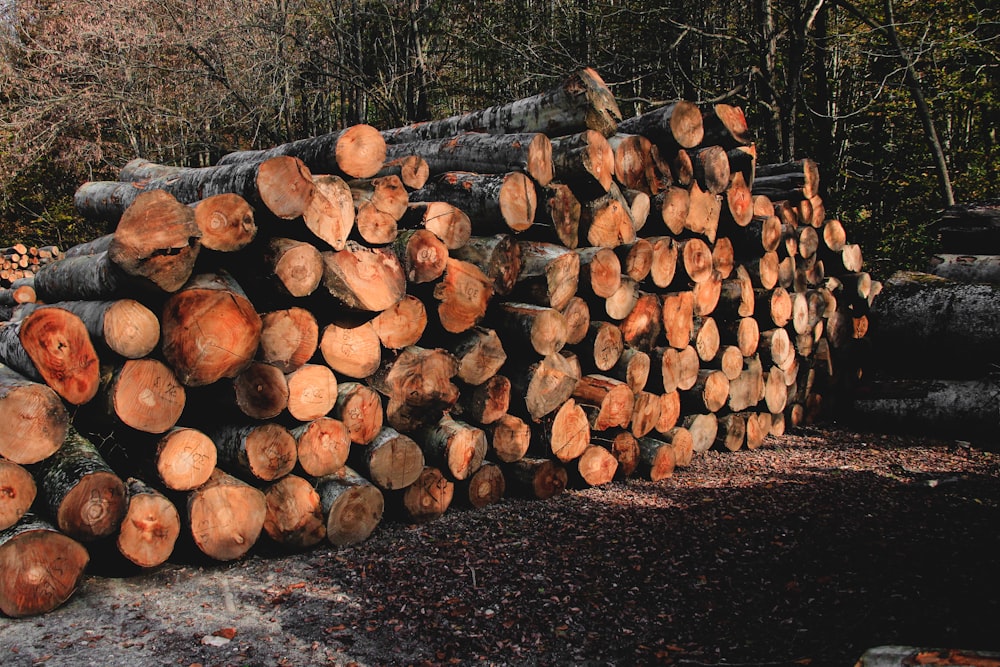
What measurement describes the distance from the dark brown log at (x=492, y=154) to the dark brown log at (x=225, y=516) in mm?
2683

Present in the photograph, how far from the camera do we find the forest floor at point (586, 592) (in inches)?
112

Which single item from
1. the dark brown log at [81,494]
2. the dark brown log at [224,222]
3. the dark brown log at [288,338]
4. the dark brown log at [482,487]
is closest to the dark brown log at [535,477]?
the dark brown log at [482,487]

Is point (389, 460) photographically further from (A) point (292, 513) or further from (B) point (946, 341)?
(B) point (946, 341)

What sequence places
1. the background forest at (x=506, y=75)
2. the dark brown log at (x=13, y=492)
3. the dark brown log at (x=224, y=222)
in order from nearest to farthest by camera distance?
the dark brown log at (x=13, y=492)
the dark brown log at (x=224, y=222)
the background forest at (x=506, y=75)

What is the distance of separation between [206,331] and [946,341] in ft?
21.4

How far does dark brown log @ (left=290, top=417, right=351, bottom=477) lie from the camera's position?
12.8ft

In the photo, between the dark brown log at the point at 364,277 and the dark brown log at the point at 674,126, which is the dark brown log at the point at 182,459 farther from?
the dark brown log at the point at 674,126

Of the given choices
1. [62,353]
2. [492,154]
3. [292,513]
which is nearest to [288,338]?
[292,513]

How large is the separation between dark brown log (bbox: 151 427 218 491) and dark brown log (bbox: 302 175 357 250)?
1.19m

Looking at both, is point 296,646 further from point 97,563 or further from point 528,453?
point 528,453

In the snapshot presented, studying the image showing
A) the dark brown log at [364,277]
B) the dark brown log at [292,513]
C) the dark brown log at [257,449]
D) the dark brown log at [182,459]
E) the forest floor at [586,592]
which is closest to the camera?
the forest floor at [586,592]

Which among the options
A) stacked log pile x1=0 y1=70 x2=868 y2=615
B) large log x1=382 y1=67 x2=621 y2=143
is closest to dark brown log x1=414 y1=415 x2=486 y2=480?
stacked log pile x1=0 y1=70 x2=868 y2=615

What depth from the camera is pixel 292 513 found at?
3.82 m

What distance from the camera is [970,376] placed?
22.4ft
